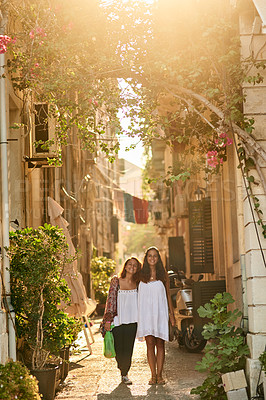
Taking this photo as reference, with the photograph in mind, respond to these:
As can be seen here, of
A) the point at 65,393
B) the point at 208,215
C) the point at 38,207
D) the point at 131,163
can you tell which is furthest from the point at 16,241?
the point at 131,163

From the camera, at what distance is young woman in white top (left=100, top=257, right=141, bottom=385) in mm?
10117

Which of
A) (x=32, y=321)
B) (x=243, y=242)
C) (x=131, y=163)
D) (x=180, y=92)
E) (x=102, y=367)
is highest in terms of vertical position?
(x=131, y=163)

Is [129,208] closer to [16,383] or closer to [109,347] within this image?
[109,347]

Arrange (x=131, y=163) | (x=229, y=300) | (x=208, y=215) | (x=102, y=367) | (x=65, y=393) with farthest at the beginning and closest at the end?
(x=131, y=163)
(x=208, y=215)
(x=102, y=367)
(x=65, y=393)
(x=229, y=300)

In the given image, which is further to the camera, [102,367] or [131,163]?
[131,163]

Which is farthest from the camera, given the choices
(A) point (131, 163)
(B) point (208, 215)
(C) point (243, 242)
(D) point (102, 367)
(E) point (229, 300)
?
(A) point (131, 163)

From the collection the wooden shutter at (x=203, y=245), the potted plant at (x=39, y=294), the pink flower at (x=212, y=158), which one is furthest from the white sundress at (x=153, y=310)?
the wooden shutter at (x=203, y=245)

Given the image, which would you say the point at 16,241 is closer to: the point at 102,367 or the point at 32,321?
the point at 32,321

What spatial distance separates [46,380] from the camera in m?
8.09

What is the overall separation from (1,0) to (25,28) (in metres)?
0.56

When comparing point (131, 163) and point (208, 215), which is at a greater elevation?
point (131, 163)

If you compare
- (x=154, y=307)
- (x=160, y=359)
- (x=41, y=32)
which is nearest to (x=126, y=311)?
(x=154, y=307)

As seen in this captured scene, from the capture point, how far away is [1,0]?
884 cm

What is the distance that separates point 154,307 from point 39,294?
2.14 metres
